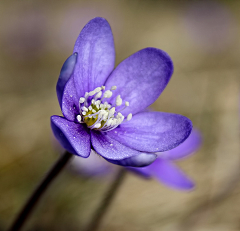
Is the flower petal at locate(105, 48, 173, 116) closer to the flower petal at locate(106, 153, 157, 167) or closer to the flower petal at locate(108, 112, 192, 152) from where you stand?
the flower petal at locate(108, 112, 192, 152)

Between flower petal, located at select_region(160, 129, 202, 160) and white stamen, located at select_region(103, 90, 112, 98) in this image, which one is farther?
flower petal, located at select_region(160, 129, 202, 160)

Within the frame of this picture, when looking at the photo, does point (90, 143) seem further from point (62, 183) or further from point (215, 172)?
point (215, 172)

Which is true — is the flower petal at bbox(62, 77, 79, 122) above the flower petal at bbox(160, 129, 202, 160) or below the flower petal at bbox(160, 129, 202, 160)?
above

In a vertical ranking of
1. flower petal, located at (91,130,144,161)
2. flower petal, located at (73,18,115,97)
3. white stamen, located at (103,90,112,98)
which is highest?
flower petal, located at (73,18,115,97)

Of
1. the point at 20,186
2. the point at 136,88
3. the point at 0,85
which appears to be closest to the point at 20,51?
the point at 0,85

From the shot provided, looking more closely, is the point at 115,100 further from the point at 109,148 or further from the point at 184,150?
the point at 184,150

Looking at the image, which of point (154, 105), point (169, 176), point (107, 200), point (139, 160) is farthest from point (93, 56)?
point (154, 105)

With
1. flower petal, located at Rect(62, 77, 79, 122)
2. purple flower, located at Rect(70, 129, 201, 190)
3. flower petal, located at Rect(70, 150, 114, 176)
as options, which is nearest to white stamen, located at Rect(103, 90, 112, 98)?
flower petal, located at Rect(62, 77, 79, 122)
